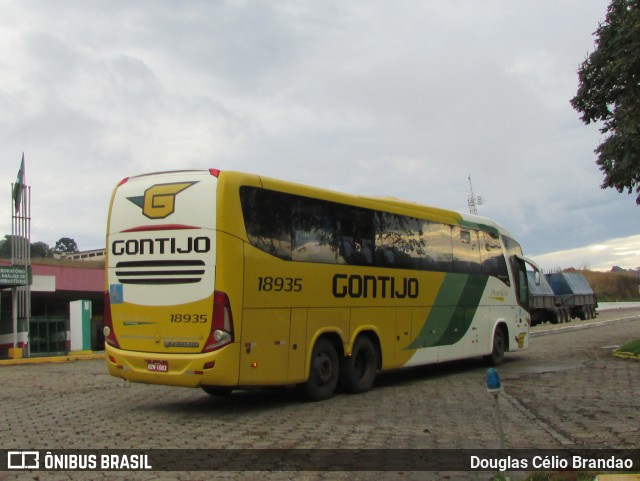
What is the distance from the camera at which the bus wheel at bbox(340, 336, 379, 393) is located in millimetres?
11648

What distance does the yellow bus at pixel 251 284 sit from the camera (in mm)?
9352

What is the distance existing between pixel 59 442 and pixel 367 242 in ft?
21.0

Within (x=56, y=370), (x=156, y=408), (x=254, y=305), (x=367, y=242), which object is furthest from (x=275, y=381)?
(x=56, y=370)

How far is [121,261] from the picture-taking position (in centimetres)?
1020

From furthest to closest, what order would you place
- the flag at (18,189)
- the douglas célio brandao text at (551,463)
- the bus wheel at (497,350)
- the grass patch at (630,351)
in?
the flag at (18,189), the grass patch at (630,351), the bus wheel at (497,350), the douglas célio brandao text at (551,463)

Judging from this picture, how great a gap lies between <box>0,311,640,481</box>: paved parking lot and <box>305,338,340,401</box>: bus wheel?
224mm

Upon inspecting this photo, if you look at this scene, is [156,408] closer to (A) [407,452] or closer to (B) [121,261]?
(B) [121,261]

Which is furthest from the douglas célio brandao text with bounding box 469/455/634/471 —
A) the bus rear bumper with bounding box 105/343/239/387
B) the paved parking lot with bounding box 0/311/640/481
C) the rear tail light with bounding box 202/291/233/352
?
the rear tail light with bounding box 202/291/233/352

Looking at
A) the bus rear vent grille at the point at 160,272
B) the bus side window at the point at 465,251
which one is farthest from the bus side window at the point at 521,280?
the bus rear vent grille at the point at 160,272

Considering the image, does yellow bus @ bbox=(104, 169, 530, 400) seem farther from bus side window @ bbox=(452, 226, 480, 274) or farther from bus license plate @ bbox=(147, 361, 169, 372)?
bus side window @ bbox=(452, 226, 480, 274)

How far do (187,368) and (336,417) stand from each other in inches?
84.6

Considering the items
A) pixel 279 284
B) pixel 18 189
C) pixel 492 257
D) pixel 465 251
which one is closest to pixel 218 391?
pixel 279 284

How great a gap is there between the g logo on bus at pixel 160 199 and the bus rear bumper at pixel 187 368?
2.03 m

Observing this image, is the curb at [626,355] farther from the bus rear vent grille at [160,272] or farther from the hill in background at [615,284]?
the hill in background at [615,284]
